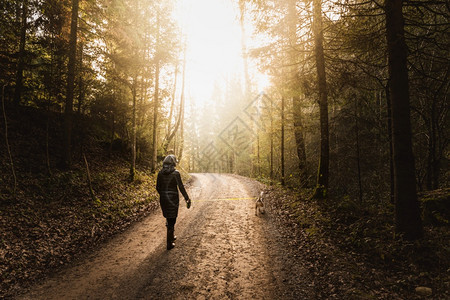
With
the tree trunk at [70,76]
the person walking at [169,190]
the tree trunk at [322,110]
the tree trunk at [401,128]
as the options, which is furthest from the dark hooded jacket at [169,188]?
the tree trunk at [70,76]

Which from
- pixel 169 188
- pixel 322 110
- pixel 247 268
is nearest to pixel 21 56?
pixel 169 188

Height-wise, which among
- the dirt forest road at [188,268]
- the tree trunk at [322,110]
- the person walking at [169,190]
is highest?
the tree trunk at [322,110]

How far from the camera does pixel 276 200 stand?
1114cm

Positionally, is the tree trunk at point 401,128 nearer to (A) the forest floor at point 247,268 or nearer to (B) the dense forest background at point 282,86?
(B) the dense forest background at point 282,86

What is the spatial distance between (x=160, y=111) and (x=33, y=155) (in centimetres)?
818

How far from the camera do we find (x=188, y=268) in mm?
4895

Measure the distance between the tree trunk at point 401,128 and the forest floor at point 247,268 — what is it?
0.60 m

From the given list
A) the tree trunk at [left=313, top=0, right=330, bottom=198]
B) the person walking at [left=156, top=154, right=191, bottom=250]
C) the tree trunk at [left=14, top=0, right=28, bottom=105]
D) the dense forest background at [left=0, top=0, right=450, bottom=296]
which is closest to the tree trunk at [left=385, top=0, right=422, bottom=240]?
the dense forest background at [left=0, top=0, right=450, bottom=296]

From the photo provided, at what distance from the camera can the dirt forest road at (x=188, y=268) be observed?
4086mm

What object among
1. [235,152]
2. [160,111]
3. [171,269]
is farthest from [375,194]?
[235,152]

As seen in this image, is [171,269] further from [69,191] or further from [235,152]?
[235,152]

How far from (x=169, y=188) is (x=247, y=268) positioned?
2985mm

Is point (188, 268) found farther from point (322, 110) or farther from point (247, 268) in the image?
point (322, 110)

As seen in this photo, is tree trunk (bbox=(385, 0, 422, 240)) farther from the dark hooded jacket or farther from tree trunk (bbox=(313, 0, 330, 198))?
the dark hooded jacket
